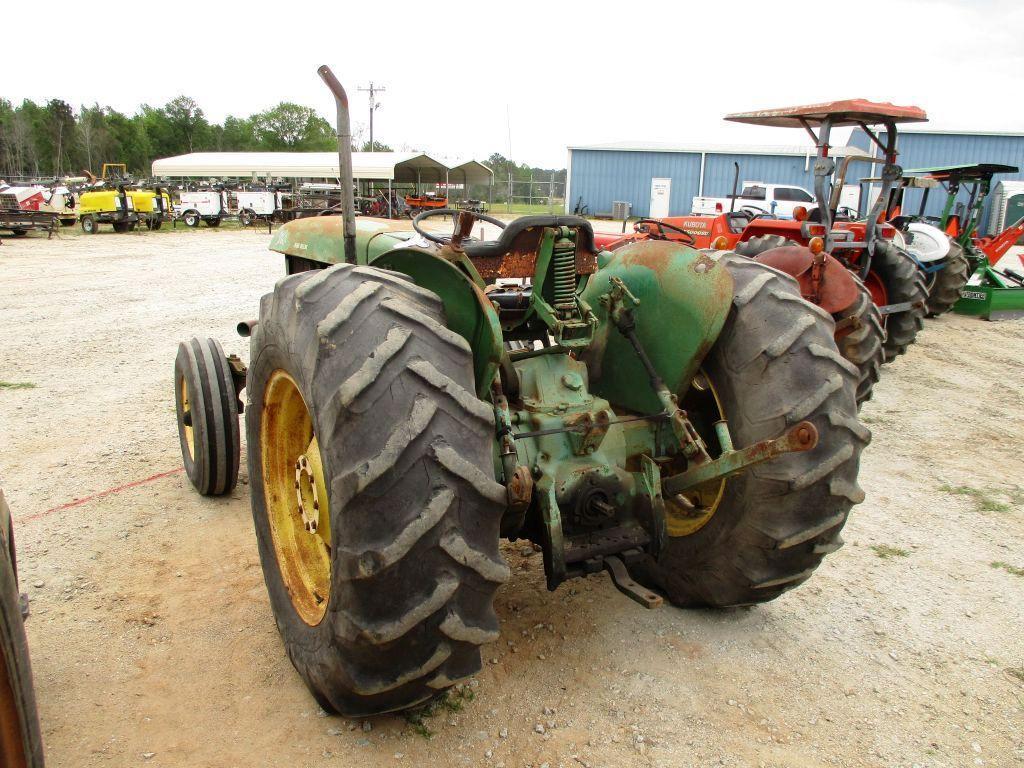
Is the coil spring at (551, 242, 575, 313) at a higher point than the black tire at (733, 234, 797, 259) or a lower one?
higher

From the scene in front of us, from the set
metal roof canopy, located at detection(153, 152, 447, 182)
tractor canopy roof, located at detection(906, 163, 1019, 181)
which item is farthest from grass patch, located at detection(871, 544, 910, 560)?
metal roof canopy, located at detection(153, 152, 447, 182)

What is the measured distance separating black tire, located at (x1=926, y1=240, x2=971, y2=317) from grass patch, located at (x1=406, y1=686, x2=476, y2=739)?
396 inches

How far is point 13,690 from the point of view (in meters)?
1.72

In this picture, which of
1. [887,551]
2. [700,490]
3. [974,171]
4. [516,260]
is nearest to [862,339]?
[887,551]

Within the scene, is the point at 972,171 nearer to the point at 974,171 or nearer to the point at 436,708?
the point at 974,171

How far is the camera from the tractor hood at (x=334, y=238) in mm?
4641

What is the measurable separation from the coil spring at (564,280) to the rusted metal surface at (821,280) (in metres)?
3.62

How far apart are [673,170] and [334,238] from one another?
31.2m

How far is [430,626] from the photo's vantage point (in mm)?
2133

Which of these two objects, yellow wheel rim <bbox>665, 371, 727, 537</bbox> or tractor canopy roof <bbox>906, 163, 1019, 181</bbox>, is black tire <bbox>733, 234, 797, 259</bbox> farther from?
tractor canopy roof <bbox>906, 163, 1019, 181</bbox>

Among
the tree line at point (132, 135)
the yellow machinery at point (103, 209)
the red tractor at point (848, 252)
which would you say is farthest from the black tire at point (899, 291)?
the tree line at point (132, 135)

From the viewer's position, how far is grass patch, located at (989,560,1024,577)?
385cm

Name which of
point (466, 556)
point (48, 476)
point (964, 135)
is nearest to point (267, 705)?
point (466, 556)

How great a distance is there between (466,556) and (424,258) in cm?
109
